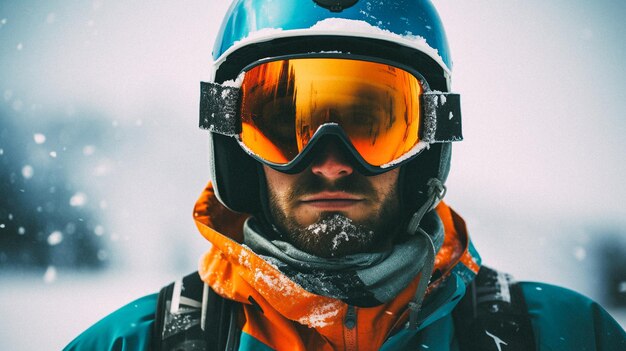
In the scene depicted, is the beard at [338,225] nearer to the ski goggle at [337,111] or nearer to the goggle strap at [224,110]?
the ski goggle at [337,111]

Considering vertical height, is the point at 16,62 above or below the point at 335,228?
above

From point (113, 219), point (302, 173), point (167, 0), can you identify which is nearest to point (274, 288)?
point (302, 173)

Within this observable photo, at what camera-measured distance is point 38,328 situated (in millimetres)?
4758

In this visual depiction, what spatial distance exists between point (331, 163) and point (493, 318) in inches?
26.4

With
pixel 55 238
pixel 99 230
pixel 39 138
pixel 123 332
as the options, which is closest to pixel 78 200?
pixel 55 238

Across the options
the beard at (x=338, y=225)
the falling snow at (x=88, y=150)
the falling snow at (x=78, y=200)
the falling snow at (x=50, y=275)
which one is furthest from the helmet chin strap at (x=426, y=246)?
the falling snow at (x=88, y=150)

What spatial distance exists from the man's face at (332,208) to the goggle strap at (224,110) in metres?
0.25

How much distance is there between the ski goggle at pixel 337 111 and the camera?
143cm

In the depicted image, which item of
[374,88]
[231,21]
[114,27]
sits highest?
[114,27]

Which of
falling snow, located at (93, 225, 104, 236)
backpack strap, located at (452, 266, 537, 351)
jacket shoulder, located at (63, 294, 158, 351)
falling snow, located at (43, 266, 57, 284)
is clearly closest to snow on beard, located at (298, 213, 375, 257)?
backpack strap, located at (452, 266, 537, 351)

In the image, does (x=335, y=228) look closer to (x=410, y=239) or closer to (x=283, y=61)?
(x=410, y=239)

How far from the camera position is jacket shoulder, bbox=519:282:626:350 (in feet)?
4.49

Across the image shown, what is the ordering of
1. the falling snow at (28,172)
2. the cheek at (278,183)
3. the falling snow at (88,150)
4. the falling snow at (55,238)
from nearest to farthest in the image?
the cheek at (278,183) < the falling snow at (28,172) < the falling snow at (55,238) < the falling snow at (88,150)

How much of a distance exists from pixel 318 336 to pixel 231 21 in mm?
1163
